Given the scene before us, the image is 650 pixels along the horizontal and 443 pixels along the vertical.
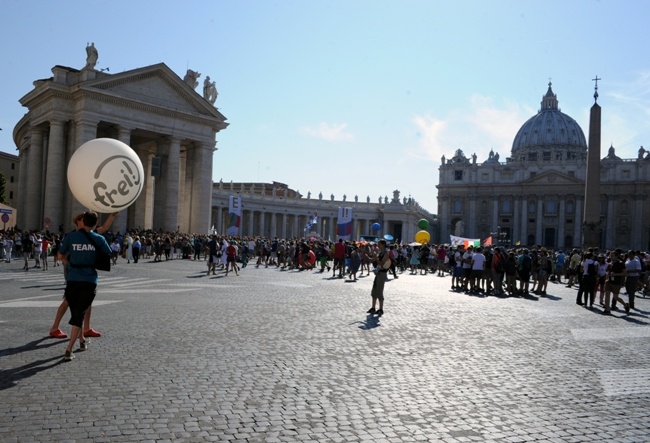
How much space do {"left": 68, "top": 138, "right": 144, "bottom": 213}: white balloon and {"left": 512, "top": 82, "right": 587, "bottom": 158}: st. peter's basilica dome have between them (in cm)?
13529

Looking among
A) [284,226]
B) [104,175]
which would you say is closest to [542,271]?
[104,175]

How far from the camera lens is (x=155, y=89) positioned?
42969 millimetres

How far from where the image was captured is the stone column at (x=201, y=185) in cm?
4603

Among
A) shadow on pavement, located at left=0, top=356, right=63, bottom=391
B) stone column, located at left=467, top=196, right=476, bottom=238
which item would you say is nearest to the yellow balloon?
shadow on pavement, located at left=0, top=356, right=63, bottom=391

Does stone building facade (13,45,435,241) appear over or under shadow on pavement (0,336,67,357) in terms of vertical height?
over

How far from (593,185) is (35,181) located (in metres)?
36.7

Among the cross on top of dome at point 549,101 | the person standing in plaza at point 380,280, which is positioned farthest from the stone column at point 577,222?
the person standing in plaza at point 380,280

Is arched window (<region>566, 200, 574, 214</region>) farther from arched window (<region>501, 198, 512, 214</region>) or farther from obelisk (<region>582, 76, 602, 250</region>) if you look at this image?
obelisk (<region>582, 76, 602, 250</region>)

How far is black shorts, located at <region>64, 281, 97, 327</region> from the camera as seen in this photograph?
8023mm

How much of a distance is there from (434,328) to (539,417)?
19.6 feet

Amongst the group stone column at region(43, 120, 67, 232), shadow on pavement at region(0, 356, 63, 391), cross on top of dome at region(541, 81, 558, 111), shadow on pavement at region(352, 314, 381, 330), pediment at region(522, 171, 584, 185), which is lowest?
shadow on pavement at region(352, 314, 381, 330)

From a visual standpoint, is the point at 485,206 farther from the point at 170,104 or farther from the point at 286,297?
the point at 286,297

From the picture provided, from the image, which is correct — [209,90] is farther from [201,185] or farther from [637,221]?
[637,221]

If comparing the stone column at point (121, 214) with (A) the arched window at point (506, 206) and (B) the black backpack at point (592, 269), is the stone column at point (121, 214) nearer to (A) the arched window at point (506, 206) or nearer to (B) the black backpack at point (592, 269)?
(B) the black backpack at point (592, 269)
